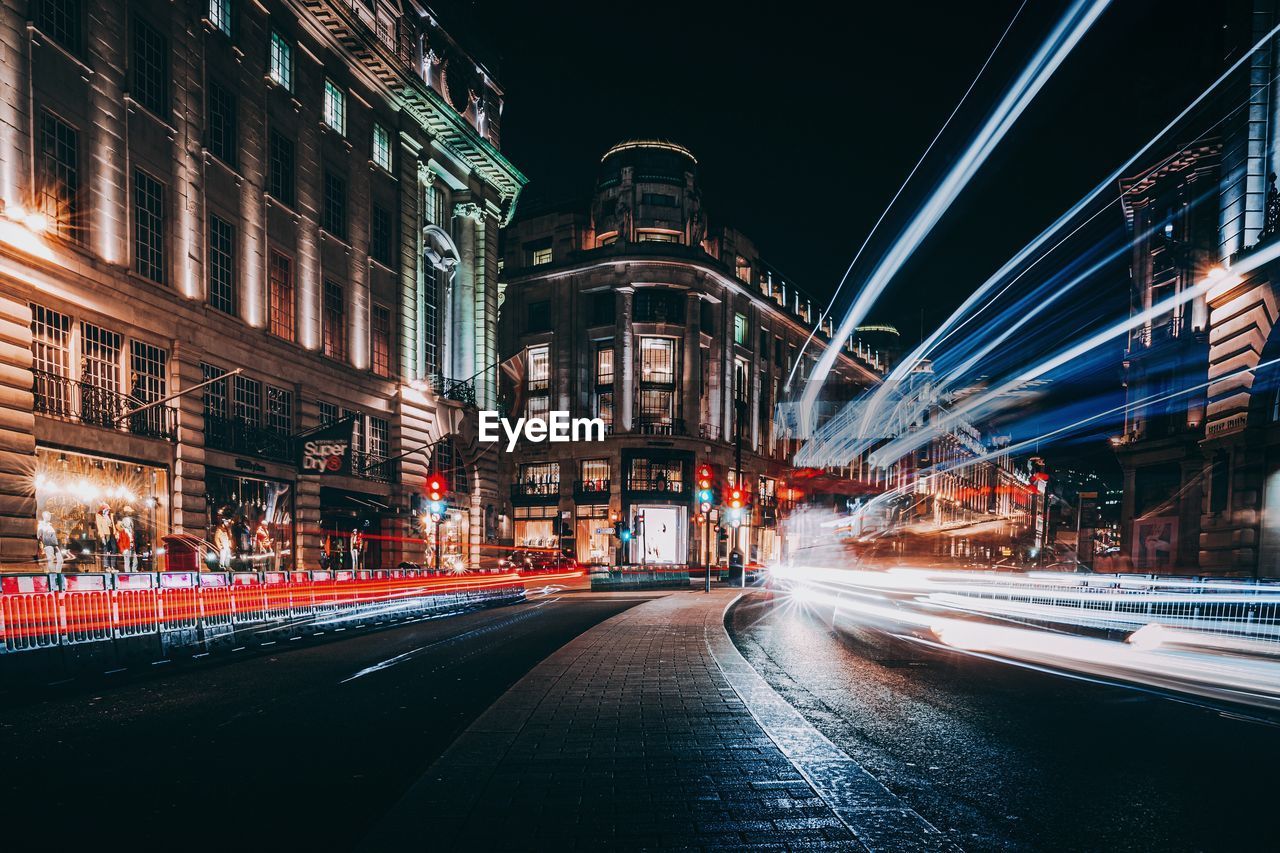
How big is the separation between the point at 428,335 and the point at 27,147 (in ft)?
67.2

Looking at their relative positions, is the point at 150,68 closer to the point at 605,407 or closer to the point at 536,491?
the point at 605,407

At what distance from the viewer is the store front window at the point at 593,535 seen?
5781 centimetres

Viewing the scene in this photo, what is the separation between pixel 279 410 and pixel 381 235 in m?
10.5

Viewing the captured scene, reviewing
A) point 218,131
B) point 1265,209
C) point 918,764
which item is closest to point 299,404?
point 218,131

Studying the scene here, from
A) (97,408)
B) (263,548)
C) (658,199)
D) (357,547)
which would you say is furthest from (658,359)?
(97,408)

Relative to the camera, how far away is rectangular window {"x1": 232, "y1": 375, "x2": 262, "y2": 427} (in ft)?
86.2

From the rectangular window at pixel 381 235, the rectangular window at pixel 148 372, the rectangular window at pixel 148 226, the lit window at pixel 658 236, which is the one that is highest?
the lit window at pixel 658 236

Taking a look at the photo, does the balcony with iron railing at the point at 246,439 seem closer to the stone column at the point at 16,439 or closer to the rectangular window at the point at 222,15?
the stone column at the point at 16,439

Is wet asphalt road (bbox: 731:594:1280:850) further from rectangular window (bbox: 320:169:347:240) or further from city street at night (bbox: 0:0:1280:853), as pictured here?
rectangular window (bbox: 320:169:347:240)

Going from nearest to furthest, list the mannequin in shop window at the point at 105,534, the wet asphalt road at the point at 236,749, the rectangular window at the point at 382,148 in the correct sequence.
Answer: the wet asphalt road at the point at 236,749, the mannequin in shop window at the point at 105,534, the rectangular window at the point at 382,148

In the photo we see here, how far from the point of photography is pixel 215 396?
25.4 m

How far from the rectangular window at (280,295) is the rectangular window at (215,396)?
10.1 ft

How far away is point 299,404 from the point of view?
95.5 feet

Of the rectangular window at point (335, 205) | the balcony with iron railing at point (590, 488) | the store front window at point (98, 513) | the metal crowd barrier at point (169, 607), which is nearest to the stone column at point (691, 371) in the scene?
the balcony with iron railing at point (590, 488)
